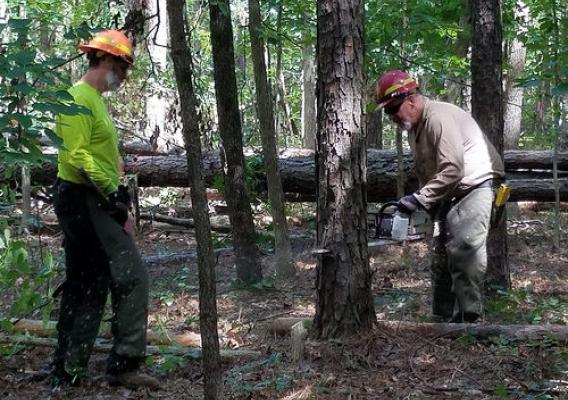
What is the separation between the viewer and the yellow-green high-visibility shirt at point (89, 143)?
13.0ft

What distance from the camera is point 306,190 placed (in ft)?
31.2

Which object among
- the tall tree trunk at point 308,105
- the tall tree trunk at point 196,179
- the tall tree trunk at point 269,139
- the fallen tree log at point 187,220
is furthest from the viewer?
the tall tree trunk at point 308,105

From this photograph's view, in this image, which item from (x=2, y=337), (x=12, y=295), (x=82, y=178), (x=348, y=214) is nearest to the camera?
(x=82, y=178)

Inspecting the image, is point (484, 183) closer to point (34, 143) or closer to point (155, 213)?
point (34, 143)

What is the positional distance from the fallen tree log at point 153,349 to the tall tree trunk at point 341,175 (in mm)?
624

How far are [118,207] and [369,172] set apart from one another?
5586 mm

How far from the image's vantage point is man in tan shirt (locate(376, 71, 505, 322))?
4782 mm

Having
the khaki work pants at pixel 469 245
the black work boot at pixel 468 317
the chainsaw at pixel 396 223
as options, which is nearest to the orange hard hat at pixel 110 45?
the chainsaw at pixel 396 223

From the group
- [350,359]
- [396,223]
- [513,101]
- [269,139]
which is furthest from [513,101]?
[350,359]

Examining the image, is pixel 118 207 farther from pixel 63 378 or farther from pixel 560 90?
pixel 560 90

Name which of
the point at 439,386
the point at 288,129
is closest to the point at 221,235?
the point at 439,386

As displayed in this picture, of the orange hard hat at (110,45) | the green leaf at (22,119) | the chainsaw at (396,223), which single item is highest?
the orange hard hat at (110,45)

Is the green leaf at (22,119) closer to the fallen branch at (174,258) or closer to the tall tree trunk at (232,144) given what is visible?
the tall tree trunk at (232,144)

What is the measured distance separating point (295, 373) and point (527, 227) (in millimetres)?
6356
